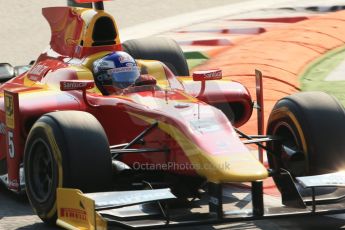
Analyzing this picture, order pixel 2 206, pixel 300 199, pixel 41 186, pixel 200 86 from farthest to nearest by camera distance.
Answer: pixel 200 86 < pixel 2 206 < pixel 41 186 < pixel 300 199

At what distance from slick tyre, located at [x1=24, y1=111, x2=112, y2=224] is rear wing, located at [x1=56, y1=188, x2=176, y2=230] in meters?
0.17

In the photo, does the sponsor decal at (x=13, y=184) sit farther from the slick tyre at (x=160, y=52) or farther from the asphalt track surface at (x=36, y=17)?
the asphalt track surface at (x=36, y=17)

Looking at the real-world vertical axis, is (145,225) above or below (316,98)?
below

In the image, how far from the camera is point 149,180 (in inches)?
323

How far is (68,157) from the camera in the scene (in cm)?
725

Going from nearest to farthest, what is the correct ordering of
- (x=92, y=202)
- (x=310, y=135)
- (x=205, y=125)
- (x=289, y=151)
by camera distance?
(x=92, y=202)
(x=205, y=125)
(x=310, y=135)
(x=289, y=151)

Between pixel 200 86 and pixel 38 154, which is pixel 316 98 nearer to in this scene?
pixel 200 86

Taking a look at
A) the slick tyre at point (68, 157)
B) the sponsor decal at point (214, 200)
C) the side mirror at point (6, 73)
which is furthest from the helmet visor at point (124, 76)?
the side mirror at point (6, 73)

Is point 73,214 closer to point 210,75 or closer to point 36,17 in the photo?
point 210,75

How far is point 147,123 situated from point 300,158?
1.20 metres

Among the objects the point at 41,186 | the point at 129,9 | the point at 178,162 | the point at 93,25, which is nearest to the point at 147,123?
the point at 178,162

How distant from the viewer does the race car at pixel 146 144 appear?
23.1 feet

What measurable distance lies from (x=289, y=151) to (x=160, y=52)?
3094mm

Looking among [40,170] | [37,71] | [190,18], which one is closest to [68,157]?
[40,170]
